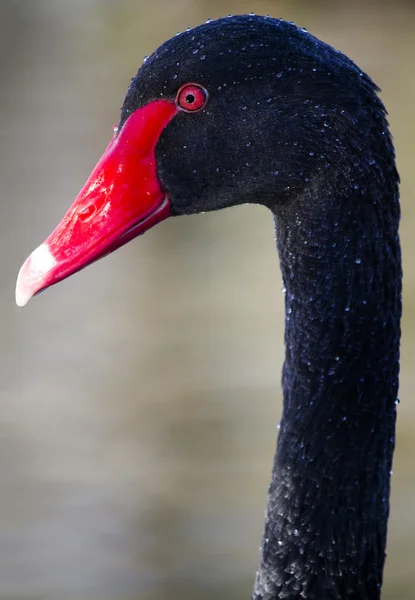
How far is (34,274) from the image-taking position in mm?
2033

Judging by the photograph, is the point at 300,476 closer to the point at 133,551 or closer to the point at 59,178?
the point at 133,551

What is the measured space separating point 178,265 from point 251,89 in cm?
388

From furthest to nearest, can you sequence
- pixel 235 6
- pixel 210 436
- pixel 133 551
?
1. pixel 235 6
2. pixel 210 436
3. pixel 133 551

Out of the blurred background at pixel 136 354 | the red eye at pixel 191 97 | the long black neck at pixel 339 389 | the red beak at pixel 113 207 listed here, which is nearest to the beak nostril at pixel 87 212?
the red beak at pixel 113 207

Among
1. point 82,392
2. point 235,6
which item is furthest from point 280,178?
point 235,6

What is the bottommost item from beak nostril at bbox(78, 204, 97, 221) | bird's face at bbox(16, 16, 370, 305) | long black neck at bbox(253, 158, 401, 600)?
long black neck at bbox(253, 158, 401, 600)

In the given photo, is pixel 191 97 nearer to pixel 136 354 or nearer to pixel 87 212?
pixel 87 212

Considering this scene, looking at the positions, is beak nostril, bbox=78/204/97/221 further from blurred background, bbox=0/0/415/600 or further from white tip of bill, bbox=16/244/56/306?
blurred background, bbox=0/0/415/600

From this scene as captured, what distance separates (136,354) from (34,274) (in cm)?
330

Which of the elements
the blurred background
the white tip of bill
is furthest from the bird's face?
the blurred background

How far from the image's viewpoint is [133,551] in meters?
4.02

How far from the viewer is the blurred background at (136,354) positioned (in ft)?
13.2

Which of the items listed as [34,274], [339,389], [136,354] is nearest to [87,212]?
[34,274]

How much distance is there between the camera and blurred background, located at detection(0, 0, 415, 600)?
4.04 metres
